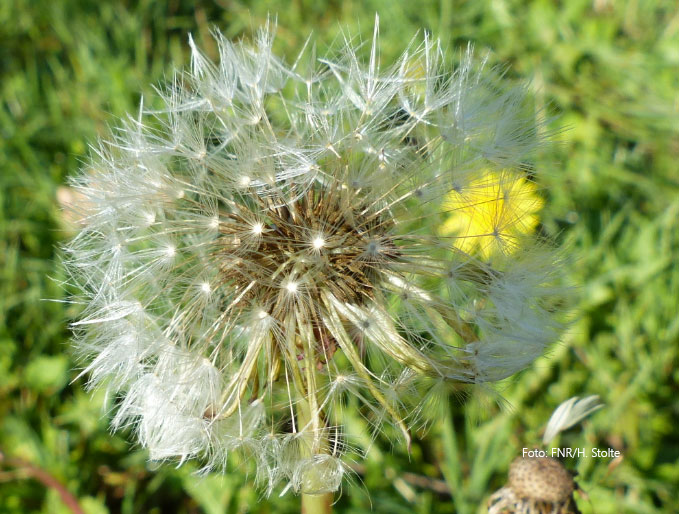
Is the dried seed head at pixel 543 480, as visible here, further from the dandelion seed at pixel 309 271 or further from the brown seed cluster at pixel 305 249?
the brown seed cluster at pixel 305 249

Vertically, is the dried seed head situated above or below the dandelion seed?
below

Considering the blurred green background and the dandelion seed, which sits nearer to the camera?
the dandelion seed

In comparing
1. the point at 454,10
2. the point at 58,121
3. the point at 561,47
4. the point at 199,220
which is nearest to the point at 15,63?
the point at 58,121

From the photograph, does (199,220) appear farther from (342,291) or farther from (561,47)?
(561,47)

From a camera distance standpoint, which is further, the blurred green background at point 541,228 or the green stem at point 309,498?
the blurred green background at point 541,228

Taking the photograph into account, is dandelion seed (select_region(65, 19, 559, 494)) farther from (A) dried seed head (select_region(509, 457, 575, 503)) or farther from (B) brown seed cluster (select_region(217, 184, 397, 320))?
(A) dried seed head (select_region(509, 457, 575, 503))

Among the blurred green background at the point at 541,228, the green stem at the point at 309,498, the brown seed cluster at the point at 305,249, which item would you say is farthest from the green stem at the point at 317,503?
the brown seed cluster at the point at 305,249

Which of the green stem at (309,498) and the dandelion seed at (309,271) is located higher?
the dandelion seed at (309,271)

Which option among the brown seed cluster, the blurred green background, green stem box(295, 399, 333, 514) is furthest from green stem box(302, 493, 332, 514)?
the brown seed cluster
